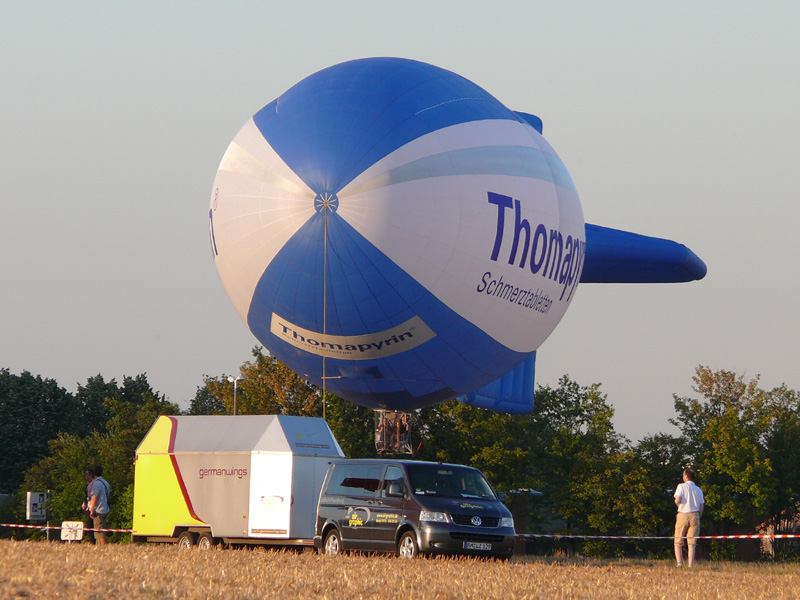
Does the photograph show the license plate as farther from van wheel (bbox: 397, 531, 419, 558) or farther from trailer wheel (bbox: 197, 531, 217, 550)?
trailer wheel (bbox: 197, 531, 217, 550)

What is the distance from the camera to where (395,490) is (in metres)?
19.6

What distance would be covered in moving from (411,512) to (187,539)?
23.4 ft

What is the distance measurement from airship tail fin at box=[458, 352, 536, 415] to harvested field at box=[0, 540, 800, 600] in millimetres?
10606

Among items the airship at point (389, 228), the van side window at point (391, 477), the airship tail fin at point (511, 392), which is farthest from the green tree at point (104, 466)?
the van side window at point (391, 477)

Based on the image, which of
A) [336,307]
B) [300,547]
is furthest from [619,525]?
[336,307]

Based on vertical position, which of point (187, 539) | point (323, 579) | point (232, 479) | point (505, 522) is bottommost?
point (187, 539)

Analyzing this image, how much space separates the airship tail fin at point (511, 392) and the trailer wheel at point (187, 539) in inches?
292

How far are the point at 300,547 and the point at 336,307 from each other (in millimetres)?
6343

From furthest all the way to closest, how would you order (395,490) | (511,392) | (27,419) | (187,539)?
(27,419)
(511,392)
(187,539)
(395,490)

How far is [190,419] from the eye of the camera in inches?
1003

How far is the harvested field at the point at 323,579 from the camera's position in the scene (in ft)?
37.6

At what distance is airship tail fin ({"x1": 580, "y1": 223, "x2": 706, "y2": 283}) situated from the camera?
30891 mm

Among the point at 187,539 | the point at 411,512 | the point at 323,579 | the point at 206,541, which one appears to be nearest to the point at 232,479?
the point at 206,541

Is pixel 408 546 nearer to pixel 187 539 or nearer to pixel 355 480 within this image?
pixel 355 480
